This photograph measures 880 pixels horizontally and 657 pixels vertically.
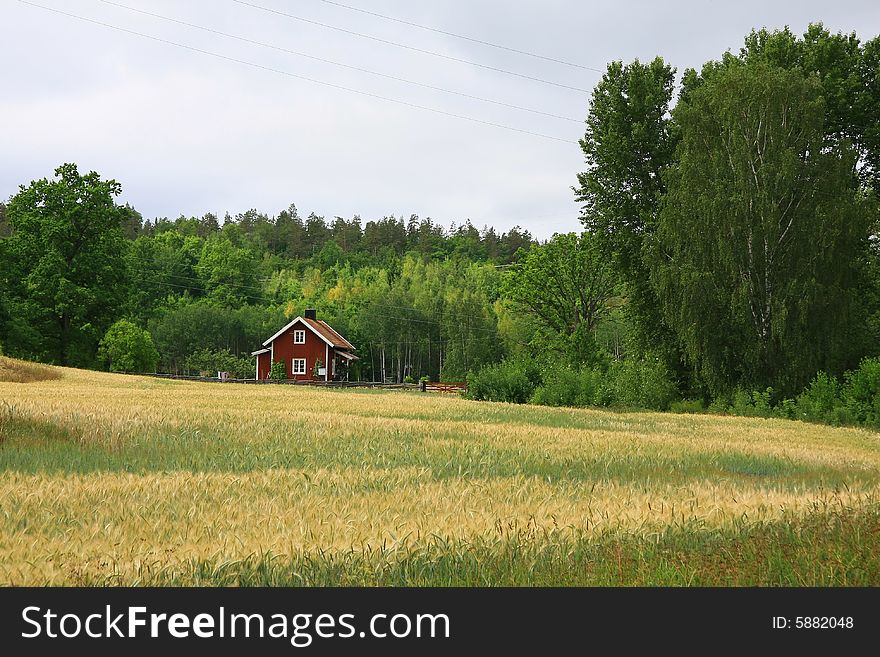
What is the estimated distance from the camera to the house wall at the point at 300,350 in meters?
87.1

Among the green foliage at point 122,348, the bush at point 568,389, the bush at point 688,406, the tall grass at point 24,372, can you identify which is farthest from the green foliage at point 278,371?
the bush at point 688,406

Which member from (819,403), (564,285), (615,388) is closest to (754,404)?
(819,403)

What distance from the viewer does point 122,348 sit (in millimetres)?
62531

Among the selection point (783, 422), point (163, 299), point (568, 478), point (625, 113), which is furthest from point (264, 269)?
point (568, 478)

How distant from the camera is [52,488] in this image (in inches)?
321

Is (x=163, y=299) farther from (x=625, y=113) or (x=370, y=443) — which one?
(x=370, y=443)

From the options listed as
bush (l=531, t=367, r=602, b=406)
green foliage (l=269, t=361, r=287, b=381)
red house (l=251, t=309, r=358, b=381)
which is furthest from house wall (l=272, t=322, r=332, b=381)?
bush (l=531, t=367, r=602, b=406)

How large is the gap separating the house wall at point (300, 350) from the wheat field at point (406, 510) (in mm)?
71819

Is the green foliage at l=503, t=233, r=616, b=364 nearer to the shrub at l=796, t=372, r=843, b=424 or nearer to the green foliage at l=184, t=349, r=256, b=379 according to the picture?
the shrub at l=796, t=372, r=843, b=424

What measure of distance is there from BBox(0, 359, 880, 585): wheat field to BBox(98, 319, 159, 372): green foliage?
162ft

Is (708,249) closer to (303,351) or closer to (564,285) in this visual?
(564,285)

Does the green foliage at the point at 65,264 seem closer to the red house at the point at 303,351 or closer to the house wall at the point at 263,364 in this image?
the red house at the point at 303,351

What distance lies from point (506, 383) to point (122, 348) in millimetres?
34134
